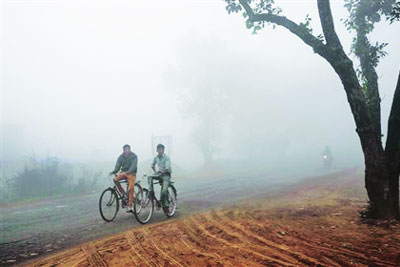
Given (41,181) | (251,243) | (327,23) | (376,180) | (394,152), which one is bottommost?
(251,243)

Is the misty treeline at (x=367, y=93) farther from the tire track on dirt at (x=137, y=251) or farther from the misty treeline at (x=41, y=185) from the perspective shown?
the misty treeline at (x=41, y=185)

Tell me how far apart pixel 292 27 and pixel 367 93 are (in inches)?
105

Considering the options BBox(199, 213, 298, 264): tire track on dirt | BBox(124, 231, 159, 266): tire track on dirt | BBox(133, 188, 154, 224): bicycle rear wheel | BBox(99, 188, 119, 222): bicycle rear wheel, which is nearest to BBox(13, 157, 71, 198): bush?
BBox(99, 188, 119, 222): bicycle rear wheel

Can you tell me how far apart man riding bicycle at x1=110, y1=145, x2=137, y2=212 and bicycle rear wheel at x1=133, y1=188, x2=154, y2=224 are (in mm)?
273

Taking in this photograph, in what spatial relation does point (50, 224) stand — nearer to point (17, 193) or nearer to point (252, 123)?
point (17, 193)

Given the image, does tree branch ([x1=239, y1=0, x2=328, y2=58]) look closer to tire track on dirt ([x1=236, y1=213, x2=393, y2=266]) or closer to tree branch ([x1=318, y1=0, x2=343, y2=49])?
tree branch ([x1=318, y1=0, x2=343, y2=49])

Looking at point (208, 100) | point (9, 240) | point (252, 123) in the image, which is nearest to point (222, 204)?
point (9, 240)

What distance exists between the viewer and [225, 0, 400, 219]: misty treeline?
24.3 feet

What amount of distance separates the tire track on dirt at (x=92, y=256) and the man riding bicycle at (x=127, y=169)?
9.22ft

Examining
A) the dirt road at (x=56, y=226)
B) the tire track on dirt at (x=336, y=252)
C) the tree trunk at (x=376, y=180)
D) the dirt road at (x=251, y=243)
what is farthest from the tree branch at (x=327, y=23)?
the dirt road at (x=56, y=226)

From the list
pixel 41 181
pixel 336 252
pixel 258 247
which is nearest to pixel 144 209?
pixel 258 247

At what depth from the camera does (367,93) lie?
8.09 metres

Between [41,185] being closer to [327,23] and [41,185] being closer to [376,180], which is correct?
[327,23]

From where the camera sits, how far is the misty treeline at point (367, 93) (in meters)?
7.41
